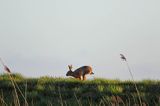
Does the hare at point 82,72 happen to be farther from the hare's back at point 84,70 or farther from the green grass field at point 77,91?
the green grass field at point 77,91

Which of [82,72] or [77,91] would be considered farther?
[82,72]

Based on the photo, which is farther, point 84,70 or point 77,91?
point 84,70

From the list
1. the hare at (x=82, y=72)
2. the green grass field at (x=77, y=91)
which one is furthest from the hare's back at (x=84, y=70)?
the green grass field at (x=77, y=91)

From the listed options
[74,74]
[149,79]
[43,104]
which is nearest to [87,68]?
[74,74]

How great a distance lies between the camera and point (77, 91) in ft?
37.7

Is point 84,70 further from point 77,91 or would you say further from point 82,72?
point 77,91

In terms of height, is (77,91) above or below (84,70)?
below

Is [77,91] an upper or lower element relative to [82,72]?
lower

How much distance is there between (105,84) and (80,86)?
2.48ft

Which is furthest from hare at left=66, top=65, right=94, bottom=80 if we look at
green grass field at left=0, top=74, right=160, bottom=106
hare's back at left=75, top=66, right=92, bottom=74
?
green grass field at left=0, top=74, right=160, bottom=106

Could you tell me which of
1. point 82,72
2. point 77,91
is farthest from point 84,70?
point 77,91

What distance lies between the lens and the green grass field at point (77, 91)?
10.2m

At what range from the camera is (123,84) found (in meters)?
12.9

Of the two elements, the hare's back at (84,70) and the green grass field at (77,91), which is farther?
the hare's back at (84,70)
